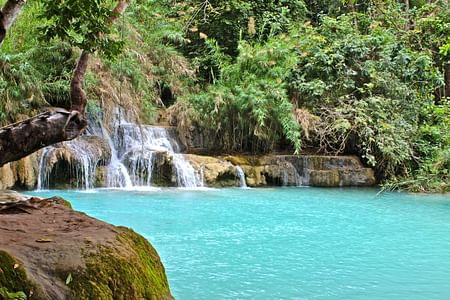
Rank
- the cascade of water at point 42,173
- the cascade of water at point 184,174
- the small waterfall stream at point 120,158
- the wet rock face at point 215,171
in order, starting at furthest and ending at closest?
1. the wet rock face at point 215,171
2. the cascade of water at point 184,174
3. the small waterfall stream at point 120,158
4. the cascade of water at point 42,173

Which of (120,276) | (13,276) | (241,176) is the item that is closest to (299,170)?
(241,176)

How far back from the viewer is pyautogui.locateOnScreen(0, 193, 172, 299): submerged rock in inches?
82.6

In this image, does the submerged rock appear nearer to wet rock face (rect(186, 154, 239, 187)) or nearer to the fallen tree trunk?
the fallen tree trunk

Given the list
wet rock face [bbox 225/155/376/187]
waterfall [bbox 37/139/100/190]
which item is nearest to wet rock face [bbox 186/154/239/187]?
wet rock face [bbox 225/155/376/187]

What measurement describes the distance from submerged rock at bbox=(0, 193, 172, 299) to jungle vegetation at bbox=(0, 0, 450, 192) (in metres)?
9.26

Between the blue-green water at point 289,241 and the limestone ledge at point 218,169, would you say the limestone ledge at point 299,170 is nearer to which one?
the limestone ledge at point 218,169

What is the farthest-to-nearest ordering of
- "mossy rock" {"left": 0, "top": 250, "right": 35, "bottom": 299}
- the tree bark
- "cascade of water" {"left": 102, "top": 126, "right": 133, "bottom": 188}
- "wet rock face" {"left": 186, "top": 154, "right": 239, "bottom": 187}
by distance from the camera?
1. "wet rock face" {"left": 186, "top": 154, "right": 239, "bottom": 187}
2. "cascade of water" {"left": 102, "top": 126, "right": 133, "bottom": 188}
3. the tree bark
4. "mossy rock" {"left": 0, "top": 250, "right": 35, "bottom": 299}

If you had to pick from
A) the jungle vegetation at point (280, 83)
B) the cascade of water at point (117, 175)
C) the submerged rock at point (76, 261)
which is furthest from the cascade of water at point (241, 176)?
the submerged rock at point (76, 261)

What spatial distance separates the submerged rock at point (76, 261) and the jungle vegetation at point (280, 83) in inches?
365

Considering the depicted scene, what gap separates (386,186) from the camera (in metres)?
12.9

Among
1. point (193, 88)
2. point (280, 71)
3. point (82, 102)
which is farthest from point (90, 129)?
point (82, 102)

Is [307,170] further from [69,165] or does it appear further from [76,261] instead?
[76,261]

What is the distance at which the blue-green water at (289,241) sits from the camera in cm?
453

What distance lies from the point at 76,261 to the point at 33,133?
1194 mm
